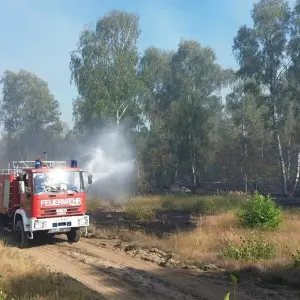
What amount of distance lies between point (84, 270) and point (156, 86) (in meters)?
38.0

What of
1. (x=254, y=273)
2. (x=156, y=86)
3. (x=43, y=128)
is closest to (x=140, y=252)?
(x=254, y=273)

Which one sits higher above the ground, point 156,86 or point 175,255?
point 156,86

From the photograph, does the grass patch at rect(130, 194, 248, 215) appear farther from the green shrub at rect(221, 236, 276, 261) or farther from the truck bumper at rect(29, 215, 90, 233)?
the green shrub at rect(221, 236, 276, 261)

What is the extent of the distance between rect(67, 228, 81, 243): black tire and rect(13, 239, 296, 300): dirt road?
1.38 meters

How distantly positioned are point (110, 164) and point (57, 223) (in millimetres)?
21422

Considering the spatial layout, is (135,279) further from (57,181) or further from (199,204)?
(199,204)

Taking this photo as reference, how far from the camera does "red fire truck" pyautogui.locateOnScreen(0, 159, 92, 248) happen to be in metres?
12.1

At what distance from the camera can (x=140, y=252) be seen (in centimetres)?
1144

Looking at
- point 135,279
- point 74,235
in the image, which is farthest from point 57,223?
point 135,279

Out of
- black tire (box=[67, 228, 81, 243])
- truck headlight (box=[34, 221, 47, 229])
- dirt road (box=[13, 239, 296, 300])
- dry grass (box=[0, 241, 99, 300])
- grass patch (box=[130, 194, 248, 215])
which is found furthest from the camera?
grass patch (box=[130, 194, 248, 215])

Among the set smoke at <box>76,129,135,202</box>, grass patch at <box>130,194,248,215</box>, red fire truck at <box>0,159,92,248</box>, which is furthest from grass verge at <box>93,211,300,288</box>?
smoke at <box>76,129,135,202</box>

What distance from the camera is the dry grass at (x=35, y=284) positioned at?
650cm

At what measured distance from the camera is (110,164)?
33.7m

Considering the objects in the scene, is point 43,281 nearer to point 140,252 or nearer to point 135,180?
point 140,252
